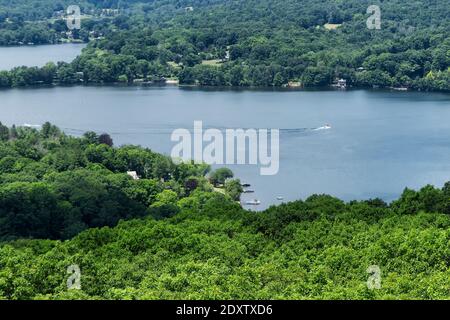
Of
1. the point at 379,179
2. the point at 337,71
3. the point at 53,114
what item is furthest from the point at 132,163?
the point at 337,71

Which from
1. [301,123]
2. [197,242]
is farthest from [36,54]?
[197,242]

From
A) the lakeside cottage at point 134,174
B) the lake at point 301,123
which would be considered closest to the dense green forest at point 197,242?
the lakeside cottage at point 134,174

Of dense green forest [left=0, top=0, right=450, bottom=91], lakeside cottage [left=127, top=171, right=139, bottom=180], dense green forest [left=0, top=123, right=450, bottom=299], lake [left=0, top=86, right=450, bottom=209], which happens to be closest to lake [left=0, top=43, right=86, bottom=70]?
dense green forest [left=0, top=0, right=450, bottom=91]

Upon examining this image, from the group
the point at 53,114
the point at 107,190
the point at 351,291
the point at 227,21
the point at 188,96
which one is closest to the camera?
the point at 351,291

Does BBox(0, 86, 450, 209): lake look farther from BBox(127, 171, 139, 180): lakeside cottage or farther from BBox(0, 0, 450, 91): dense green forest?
BBox(127, 171, 139, 180): lakeside cottage

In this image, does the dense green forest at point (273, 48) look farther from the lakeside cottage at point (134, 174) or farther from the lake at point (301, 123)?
the lakeside cottage at point (134, 174)

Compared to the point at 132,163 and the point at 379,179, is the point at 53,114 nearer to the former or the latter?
the point at 132,163
